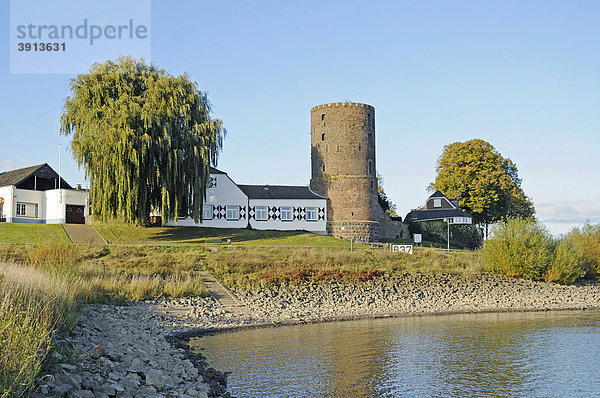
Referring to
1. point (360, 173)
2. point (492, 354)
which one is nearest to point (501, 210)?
point (360, 173)

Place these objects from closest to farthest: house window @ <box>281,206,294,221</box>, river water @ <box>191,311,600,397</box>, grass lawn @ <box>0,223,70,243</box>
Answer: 1. river water @ <box>191,311,600,397</box>
2. grass lawn @ <box>0,223,70,243</box>
3. house window @ <box>281,206,294,221</box>

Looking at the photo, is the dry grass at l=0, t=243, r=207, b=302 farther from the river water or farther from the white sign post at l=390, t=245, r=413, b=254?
the white sign post at l=390, t=245, r=413, b=254

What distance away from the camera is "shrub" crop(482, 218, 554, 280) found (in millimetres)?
33406

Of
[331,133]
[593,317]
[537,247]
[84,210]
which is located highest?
[331,133]

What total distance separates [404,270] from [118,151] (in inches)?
726

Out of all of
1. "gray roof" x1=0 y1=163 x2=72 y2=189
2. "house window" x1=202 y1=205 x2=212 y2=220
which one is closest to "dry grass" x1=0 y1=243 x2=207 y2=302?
"house window" x1=202 y1=205 x2=212 y2=220

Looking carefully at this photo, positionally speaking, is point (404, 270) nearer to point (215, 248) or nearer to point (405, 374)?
point (215, 248)

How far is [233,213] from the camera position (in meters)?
45.7

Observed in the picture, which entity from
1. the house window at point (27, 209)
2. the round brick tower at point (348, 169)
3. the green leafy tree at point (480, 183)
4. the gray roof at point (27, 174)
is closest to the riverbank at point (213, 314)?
the round brick tower at point (348, 169)

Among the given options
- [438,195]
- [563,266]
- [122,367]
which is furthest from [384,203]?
[122,367]

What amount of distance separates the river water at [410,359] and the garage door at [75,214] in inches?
1114

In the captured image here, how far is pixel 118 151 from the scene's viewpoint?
34.2 meters

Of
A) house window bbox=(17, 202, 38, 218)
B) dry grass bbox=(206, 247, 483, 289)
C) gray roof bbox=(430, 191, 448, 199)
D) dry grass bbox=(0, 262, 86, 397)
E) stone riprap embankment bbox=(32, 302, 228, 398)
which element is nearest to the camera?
dry grass bbox=(0, 262, 86, 397)

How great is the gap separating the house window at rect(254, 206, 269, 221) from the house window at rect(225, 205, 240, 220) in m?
1.51
